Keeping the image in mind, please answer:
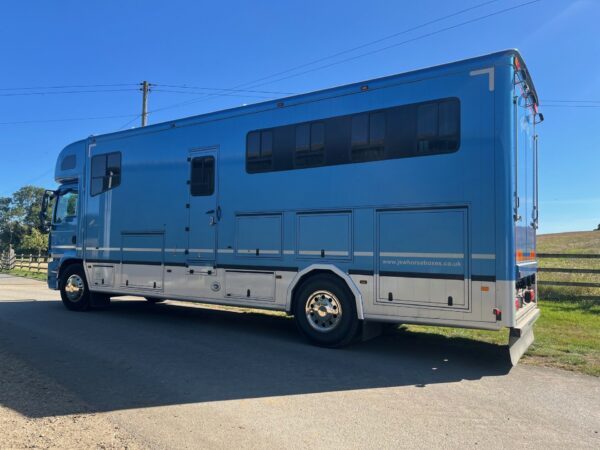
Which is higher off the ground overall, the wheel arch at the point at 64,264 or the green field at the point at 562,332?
the wheel arch at the point at 64,264

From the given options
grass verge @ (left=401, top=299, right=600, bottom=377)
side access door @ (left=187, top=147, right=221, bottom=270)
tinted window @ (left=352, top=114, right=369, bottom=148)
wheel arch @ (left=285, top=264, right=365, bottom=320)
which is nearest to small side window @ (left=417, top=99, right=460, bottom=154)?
tinted window @ (left=352, top=114, right=369, bottom=148)

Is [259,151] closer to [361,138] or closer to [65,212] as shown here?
[361,138]

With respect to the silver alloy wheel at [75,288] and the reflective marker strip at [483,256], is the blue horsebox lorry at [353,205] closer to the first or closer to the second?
the reflective marker strip at [483,256]

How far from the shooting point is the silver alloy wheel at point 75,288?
10742mm

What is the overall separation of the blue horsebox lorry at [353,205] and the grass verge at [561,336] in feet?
1.35

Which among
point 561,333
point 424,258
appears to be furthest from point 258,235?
point 561,333

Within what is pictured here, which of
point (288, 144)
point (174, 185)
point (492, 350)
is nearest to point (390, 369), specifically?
point (492, 350)

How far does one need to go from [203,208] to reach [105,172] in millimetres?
3073

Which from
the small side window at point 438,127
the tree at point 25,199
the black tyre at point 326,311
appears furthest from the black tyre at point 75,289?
the tree at point 25,199

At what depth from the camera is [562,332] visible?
7.99m

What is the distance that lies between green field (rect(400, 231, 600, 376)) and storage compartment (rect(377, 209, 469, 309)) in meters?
1.55

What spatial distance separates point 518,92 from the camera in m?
6.23

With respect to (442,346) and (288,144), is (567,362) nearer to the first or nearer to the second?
(442,346)

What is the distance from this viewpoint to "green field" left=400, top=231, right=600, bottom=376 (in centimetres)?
641
